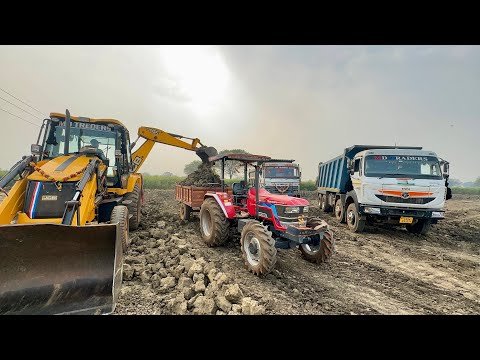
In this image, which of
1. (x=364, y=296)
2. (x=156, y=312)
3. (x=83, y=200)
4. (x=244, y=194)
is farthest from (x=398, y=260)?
(x=83, y=200)

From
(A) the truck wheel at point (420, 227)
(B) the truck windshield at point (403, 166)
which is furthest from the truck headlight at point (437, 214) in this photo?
(B) the truck windshield at point (403, 166)

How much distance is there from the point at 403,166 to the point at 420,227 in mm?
2250

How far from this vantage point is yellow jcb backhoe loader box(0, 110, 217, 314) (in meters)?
2.60

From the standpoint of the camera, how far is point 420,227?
24.7 feet

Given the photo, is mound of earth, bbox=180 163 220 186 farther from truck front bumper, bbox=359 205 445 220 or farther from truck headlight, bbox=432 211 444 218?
truck headlight, bbox=432 211 444 218

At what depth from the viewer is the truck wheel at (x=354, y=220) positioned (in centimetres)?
752

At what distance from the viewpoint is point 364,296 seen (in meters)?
3.61

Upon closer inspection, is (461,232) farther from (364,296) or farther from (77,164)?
(77,164)

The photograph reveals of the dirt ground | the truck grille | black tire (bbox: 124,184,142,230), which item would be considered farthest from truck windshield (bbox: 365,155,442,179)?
black tire (bbox: 124,184,142,230)

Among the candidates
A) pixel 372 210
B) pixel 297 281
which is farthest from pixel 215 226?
pixel 372 210

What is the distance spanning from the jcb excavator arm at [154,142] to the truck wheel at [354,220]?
19.2 feet

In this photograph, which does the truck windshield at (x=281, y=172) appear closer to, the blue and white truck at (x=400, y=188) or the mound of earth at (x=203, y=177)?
the mound of earth at (x=203, y=177)

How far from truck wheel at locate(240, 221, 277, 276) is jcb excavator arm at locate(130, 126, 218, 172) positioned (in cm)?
589

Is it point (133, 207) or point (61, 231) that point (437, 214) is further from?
point (61, 231)
